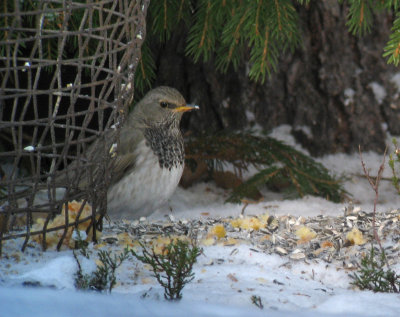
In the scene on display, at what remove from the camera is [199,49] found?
4.25 meters

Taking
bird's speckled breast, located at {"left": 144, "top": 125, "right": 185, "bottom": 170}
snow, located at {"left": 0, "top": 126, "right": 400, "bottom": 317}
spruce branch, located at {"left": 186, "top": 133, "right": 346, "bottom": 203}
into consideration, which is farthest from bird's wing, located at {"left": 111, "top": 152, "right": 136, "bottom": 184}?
snow, located at {"left": 0, "top": 126, "right": 400, "bottom": 317}

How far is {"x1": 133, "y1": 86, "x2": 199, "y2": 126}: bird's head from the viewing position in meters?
4.31

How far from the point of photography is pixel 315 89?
5.44 meters

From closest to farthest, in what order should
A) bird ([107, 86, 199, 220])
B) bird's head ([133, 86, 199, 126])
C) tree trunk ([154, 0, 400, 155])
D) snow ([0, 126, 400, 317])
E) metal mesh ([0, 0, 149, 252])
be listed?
snow ([0, 126, 400, 317]) < metal mesh ([0, 0, 149, 252]) < bird ([107, 86, 199, 220]) < bird's head ([133, 86, 199, 126]) < tree trunk ([154, 0, 400, 155])

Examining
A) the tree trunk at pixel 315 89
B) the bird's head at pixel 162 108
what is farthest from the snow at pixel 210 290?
the tree trunk at pixel 315 89

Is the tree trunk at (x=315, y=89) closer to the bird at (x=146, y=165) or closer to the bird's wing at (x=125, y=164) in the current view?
the bird at (x=146, y=165)

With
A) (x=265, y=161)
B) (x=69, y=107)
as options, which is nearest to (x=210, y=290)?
(x=69, y=107)

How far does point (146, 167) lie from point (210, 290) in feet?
5.12

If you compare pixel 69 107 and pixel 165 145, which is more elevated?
pixel 69 107

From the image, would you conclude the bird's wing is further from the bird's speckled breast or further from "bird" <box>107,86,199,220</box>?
the bird's speckled breast

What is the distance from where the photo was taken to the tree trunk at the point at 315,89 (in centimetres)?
532

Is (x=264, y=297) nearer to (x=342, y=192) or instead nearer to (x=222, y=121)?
(x=342, y=192)

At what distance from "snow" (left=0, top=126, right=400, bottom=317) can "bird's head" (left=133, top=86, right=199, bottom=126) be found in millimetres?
1340

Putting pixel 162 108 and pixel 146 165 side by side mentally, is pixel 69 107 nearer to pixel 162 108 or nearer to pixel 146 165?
pixel 146 165
